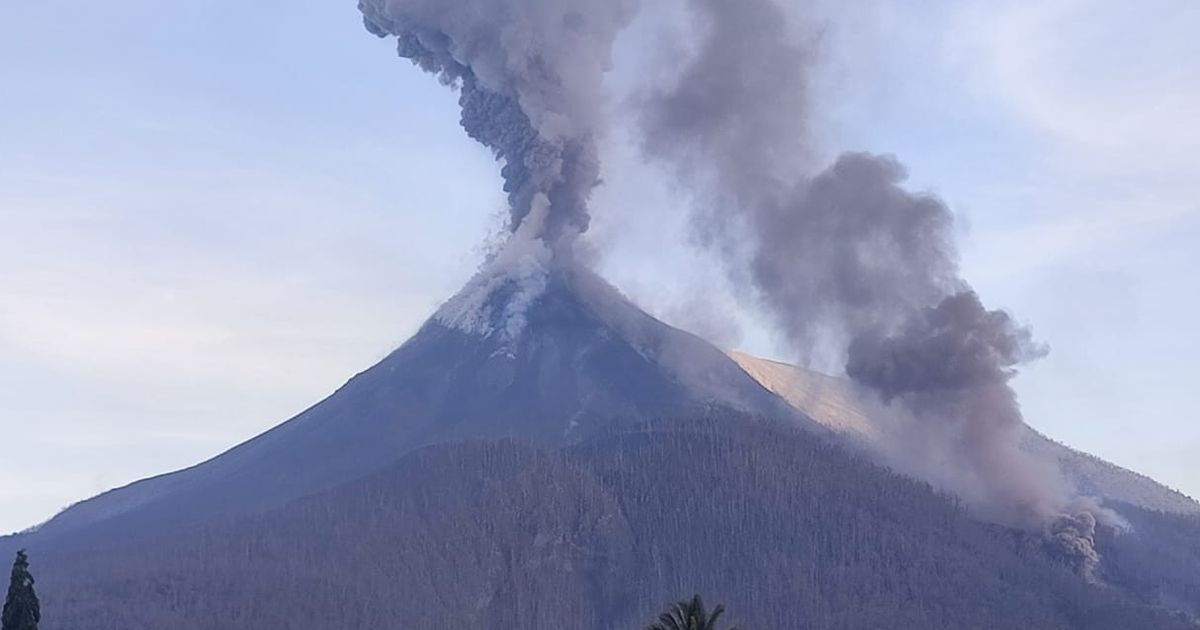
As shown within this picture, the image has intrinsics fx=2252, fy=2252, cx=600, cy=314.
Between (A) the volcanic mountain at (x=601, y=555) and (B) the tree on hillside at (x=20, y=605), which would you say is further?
(A) the volcanic mountain at (x=601, y=555)

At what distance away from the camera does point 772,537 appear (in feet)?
608

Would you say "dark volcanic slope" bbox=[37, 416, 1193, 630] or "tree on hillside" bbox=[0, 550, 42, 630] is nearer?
"tree on hillside" bbox=[0, 550, 42, 630]

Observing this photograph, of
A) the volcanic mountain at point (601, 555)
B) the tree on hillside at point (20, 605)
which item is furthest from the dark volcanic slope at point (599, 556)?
the tree on hillside at point (20, 605)

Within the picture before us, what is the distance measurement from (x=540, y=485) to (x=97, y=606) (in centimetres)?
4309

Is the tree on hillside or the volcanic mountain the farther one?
the volcanic mountain

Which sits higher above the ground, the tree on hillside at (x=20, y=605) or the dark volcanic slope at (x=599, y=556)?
the dark volcanic slope at (x=599, y=556)

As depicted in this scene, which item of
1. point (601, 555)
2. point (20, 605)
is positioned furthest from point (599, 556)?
point (20, 605)

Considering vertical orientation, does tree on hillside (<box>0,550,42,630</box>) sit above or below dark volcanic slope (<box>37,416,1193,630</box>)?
below

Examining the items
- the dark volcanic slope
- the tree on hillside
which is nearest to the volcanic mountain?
the dark volcanic slope

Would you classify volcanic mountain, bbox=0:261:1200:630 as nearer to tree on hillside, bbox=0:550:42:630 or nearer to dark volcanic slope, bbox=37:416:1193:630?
dark volcanic slope, bbox=37:416:1193:630

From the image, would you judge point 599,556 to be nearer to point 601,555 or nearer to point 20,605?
point 601,555

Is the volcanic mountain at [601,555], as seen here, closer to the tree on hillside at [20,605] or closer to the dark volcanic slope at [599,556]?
the dark volcanic slope at [599,556]

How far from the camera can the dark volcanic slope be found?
541ft

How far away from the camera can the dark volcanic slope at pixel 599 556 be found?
16475cm
